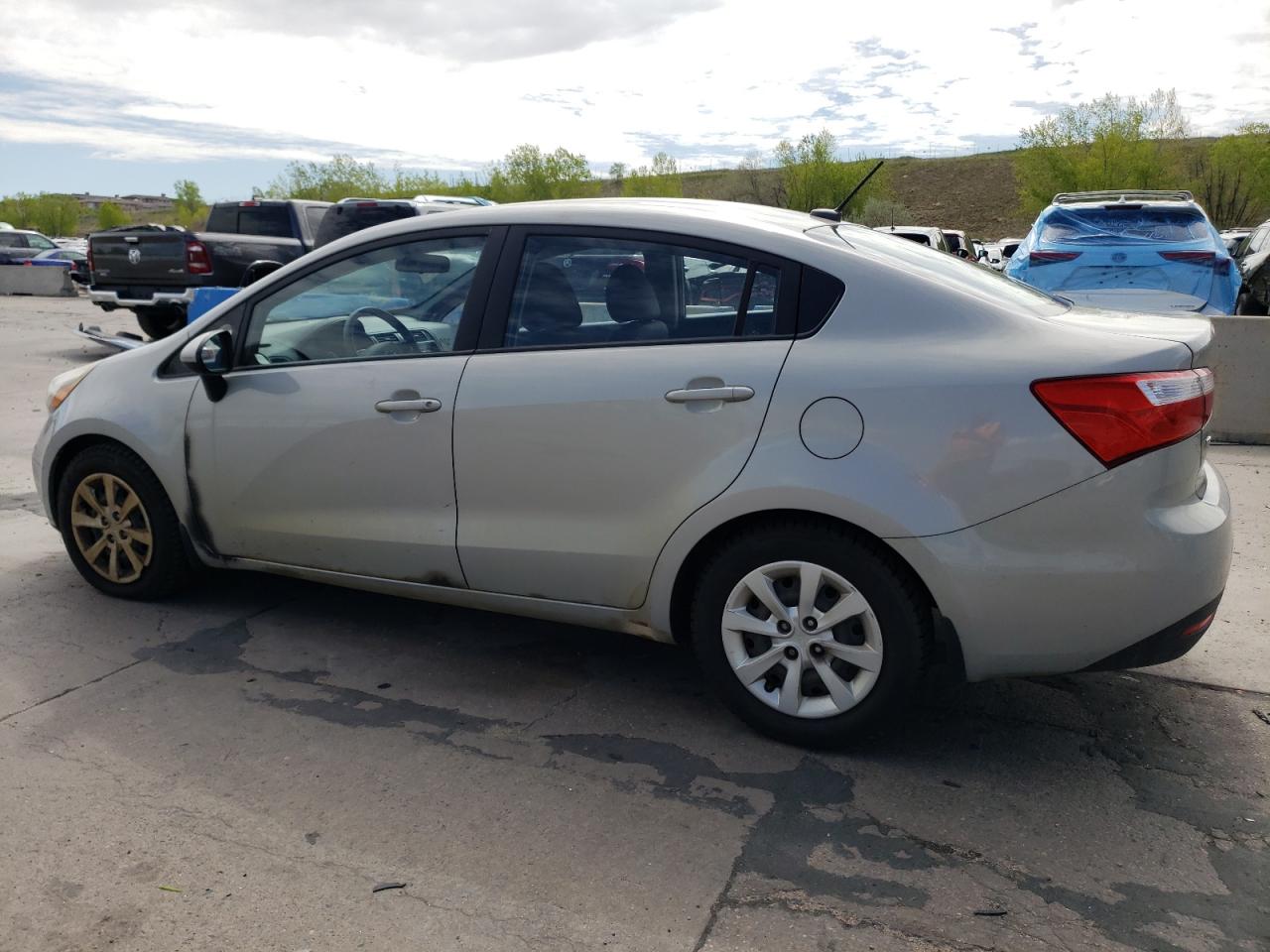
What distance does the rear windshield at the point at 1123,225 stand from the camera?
34.5 feet

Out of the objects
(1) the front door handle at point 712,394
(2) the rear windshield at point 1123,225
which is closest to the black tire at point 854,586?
(1) the front door handle at point 712,394

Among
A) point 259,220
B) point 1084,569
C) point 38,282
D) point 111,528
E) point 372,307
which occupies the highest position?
point 259,220

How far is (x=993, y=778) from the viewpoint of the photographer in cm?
345

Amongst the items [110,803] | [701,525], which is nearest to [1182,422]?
[701,525]

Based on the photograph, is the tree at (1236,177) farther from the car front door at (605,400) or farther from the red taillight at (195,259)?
the car front door at (605,400)

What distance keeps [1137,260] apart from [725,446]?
319 inches

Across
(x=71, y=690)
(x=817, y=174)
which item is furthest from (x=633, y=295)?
(x=817, y=174)

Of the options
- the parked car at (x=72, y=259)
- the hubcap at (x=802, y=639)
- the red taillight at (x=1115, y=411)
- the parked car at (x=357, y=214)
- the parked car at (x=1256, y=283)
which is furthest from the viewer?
the parked car at (x=72, y=259)

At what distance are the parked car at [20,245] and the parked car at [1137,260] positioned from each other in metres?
27.6

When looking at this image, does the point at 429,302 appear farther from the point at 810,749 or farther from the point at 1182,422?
the point at 1182,422

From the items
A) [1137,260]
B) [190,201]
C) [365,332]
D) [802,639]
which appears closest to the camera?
[802,639]

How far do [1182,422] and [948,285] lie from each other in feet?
2.54

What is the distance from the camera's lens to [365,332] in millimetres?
4320

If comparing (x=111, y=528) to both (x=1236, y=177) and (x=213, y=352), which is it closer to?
(x=213, y=352)
